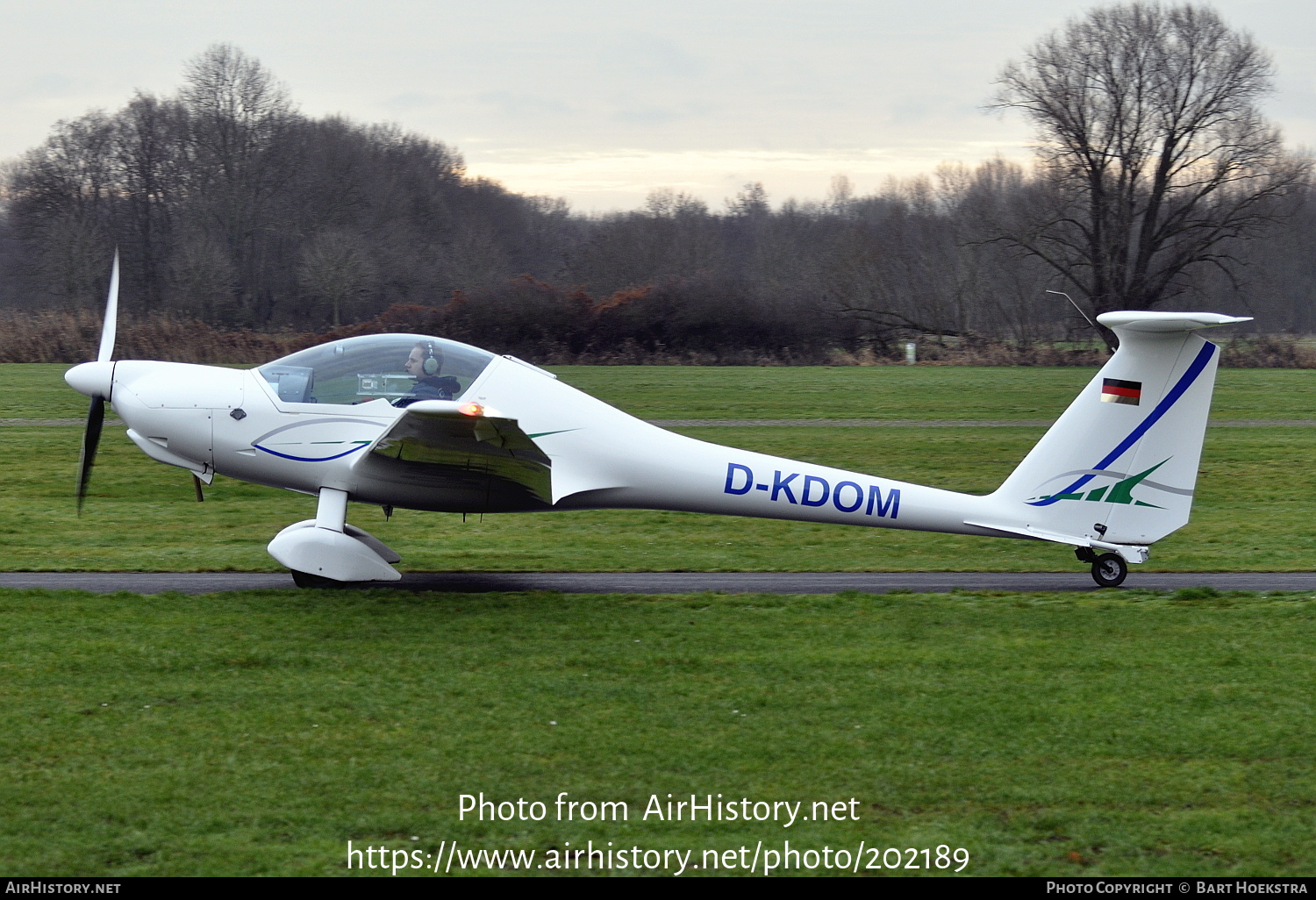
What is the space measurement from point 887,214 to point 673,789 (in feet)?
195

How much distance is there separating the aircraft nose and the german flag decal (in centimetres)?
854

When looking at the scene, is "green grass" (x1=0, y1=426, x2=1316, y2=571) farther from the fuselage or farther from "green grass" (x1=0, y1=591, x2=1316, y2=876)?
"green grass" (x1=0, y1=591, x2=1316, y2=876)

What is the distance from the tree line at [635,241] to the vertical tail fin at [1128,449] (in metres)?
33.4

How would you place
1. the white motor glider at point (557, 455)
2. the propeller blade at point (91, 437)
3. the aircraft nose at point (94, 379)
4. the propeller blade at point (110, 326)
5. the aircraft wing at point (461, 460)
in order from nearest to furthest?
the aircraft wing at point (461, 460), the white motor glider at point (557, 455), the aircraft nose at point (94, 379), the propeller blade at point (91, 437), the propeller blade at point (110, 326)

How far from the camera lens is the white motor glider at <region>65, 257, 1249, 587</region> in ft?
31.4

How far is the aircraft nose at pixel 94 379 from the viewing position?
9938 mm

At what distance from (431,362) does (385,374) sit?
1.30 feet

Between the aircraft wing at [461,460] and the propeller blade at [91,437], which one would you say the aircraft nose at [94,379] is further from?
the aircraft wing at [461,460]

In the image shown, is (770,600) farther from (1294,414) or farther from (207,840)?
(1294,414)

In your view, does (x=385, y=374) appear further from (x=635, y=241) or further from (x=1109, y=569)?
(x=635, y=241)

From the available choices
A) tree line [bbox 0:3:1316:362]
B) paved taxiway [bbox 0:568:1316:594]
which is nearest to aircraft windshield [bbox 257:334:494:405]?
paved taxiway [bbox 0:568:1316:594]

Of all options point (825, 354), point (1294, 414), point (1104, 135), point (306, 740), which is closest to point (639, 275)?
point (825, 354)

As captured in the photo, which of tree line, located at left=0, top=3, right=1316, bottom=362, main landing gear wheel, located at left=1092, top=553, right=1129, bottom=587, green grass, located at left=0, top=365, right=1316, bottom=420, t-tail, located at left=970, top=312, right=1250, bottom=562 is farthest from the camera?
tree line, located at left=0, top=3, right=1316, bottom=362

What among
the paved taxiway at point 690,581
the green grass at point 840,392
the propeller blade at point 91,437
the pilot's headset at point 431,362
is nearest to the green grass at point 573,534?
the paved taxiway at point 690,581
